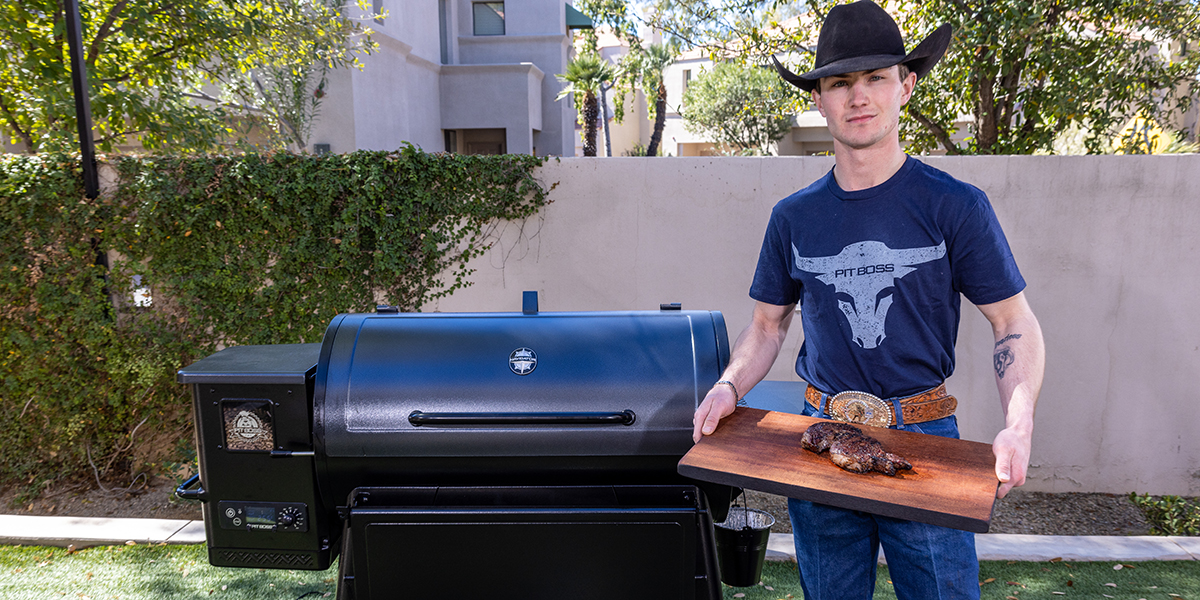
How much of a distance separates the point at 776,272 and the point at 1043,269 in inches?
111

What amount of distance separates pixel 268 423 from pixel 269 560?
39 cm

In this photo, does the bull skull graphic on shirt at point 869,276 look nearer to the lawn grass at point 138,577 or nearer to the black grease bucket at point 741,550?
the black grease bucket at point 741,550

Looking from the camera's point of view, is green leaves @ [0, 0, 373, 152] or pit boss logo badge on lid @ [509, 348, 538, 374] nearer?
pit boss logo badge on lid @ [509, 348, 538, 374]

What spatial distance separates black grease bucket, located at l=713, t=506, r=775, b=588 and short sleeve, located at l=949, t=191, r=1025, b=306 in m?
1.41

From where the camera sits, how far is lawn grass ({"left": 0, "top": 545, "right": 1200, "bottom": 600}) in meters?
2.73

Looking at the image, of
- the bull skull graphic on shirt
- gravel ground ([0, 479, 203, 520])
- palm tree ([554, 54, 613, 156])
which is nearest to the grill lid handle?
the bull skull graphic on shirt

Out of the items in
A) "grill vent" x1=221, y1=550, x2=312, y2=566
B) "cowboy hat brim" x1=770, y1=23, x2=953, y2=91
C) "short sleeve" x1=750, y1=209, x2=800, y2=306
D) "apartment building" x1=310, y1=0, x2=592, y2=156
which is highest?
"apartment building" x1=310, y1=0, x2=592, y2=156

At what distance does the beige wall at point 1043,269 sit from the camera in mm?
3654

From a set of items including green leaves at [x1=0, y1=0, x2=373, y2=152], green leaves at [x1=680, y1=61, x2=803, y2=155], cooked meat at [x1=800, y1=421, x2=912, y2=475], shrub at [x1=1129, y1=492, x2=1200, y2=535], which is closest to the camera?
cooked meat at [x1=800, y1=421, x2=912, y2=475]

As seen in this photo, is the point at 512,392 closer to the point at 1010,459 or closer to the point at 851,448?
the point at 851,448

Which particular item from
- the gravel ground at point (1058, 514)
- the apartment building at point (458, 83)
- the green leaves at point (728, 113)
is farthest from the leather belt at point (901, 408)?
the green leaves at point (728, 113)

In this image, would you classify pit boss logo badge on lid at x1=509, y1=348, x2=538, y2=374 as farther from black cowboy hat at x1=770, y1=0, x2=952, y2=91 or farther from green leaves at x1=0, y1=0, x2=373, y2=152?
green leaves at x1=0, y1=0, x2=373, y2=152

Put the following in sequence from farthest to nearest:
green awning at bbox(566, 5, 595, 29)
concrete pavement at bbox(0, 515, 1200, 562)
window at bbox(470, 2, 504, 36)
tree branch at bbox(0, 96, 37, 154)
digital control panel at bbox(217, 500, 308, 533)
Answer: green awning at bbox(566, 5, 595, 29) < window at bbox(470, 2, 504, 36) < tree branch at bbox(0, 96, 37, 154) < concrete pavement at bbox(0, 515, 1200, 562) < digital control panel at bbox(217, 500, 308, 533)

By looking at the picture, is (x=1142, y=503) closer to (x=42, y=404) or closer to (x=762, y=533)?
(x=762, y=533)
